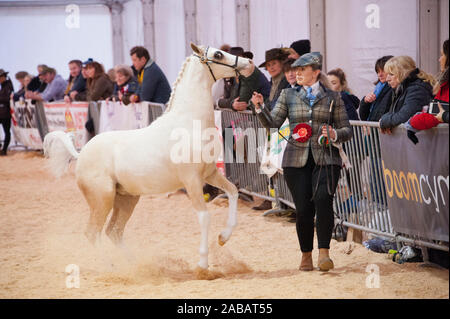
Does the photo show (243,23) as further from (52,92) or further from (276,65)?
(52,92)

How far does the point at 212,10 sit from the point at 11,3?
980 centimetres

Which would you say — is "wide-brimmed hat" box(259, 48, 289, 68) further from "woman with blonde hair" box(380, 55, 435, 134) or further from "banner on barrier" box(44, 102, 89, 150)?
"banner on barrier" box(44, 102, 89, 150)

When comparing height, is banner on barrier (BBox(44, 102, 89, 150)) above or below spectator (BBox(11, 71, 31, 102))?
below

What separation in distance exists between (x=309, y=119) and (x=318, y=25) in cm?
560

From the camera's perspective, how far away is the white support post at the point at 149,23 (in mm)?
18781

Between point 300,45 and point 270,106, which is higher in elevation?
point 300,45

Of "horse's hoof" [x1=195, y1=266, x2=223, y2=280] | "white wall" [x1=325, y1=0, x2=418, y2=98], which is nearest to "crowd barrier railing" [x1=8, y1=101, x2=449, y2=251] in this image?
"horse's hoof" [x1=195, y1=266, x2=223, y2=280]

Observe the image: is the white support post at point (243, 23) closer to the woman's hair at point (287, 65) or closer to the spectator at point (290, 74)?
the woman's hair at point (287, 65)

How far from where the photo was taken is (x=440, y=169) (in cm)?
545

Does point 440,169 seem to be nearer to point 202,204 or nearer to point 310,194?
point 310,194

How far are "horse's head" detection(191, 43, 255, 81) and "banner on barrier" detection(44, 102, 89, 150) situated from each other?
31.8 ft

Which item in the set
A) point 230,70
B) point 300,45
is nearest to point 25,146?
point 300,45

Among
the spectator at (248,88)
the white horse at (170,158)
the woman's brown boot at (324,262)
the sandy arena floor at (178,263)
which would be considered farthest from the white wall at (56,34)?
the woman's brown boot at (324,262)

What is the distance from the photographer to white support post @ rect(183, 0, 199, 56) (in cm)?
1644
